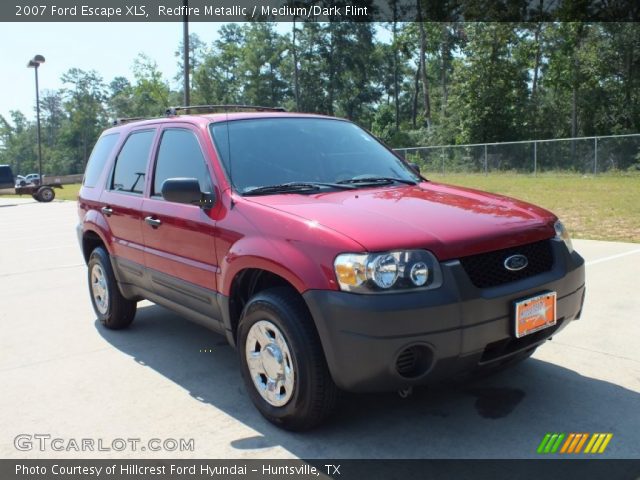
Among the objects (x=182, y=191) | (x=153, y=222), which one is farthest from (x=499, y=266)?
(x=153, y=222)

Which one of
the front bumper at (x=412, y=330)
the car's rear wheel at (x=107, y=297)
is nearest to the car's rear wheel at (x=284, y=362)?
the front bumper at (x=412, y=330)

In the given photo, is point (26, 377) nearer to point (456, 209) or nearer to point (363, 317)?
point (363, 317)

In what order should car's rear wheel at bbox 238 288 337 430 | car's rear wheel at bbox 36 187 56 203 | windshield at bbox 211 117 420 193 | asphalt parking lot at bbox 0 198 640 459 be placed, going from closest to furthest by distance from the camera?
1. car's rear wheel at bbox 238 288 337 430
2. asphalt parking lot at bbox 0 198 640 459
3. windshield at bbox 211 117 420 193
4. car's rear wheel at bbox 36 187 56 203

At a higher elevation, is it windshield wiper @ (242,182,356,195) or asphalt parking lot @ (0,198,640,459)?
windshield wiper @ (242,182,356,195)

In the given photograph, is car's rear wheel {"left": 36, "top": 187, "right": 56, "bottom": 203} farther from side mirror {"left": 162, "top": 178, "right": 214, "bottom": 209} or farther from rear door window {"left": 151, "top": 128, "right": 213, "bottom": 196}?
side mirror {"left": 162, "top": 178, "right": 214, "bottom": 209}

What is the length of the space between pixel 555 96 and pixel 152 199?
38.2 meters

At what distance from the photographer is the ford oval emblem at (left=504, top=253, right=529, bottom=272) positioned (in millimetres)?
3148

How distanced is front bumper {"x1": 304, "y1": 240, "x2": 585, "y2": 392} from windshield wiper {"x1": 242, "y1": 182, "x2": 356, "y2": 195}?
3.18 ft

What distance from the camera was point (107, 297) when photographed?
5.39 m

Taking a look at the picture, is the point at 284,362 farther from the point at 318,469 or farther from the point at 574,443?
the point at 574,443

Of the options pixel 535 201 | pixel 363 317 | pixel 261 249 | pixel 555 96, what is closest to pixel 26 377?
pixel 261 249

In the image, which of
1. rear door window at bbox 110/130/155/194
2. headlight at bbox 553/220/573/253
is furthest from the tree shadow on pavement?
rear door window at bbox 110/130/155/194

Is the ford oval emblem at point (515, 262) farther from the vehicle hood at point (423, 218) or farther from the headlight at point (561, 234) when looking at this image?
the headlight at point (561, 234)

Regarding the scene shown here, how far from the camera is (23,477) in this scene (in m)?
3.04
